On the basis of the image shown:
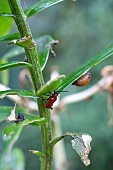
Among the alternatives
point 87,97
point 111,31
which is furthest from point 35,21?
point 87,97

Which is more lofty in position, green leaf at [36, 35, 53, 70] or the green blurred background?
the green blurred background

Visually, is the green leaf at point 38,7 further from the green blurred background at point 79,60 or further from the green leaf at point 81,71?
the green blurred background at point 79,60

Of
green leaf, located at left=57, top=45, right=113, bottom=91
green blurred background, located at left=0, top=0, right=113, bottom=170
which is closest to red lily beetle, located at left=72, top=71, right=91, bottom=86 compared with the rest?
green leaf, located at left=57, top=45, right=113, bottom=91

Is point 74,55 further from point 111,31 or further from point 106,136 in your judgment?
point 106,136

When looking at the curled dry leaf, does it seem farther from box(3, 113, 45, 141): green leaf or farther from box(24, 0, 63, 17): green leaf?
box(24, 0, 63, 17): green leaf

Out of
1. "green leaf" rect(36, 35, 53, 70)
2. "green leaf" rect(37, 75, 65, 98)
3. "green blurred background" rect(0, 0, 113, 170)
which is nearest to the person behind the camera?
"green leaf" rect(37, 75, 65, 98)

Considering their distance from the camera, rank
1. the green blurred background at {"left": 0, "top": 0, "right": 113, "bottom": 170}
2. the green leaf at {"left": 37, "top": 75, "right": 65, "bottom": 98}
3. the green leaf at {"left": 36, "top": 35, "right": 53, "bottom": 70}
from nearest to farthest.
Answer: the green leaf at {"left": 37, "top": 75, "right": 65, "bottom": 98}
the green leaf at {"left": 36, "top": 35, "right": 53, "bottom": 70}
the green blurred background at {"left": 0, "top": 0, "right": 113, "bottom": 170}

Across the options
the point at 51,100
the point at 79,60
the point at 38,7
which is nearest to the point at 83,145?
the point at 51,100
